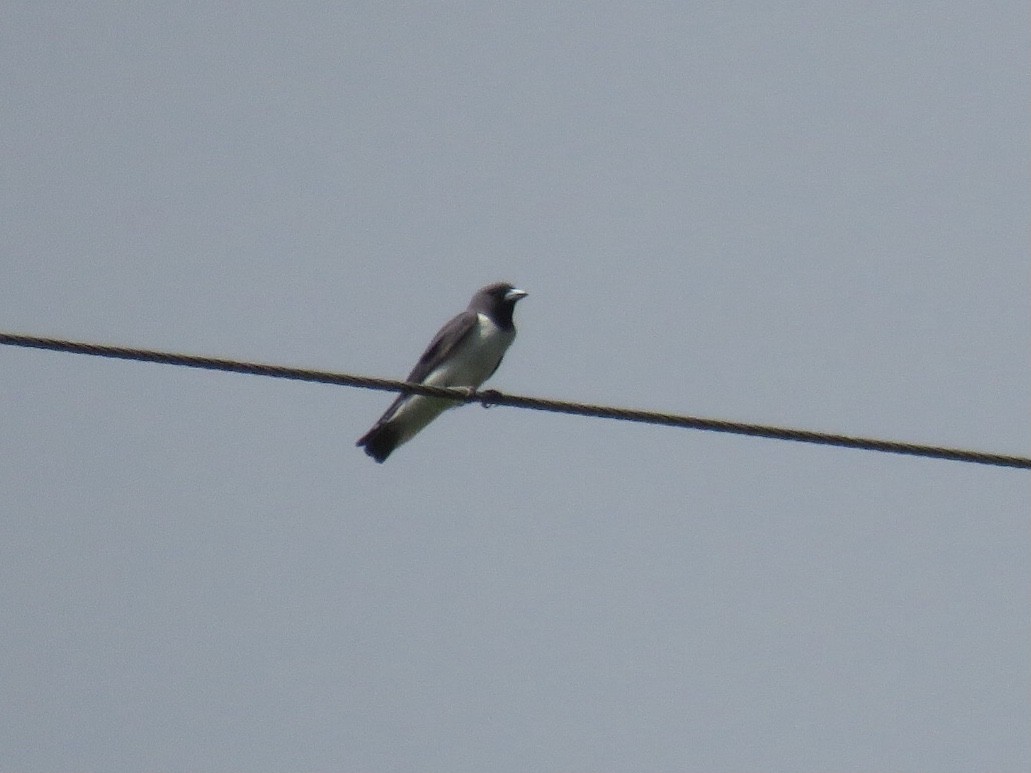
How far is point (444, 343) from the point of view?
9.93 m

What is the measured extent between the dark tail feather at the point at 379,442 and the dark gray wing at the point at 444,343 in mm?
504

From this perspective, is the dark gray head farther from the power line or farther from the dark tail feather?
the power line

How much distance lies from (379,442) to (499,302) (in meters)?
1.27

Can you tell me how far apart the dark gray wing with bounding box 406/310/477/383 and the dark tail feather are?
50 centimetres

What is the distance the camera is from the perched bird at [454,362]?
9.38 metres

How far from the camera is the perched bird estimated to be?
938 cm

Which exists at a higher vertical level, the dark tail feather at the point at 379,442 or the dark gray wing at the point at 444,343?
the dark gray wing at the point at 444,343

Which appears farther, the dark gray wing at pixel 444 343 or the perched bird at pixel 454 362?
the dark gray wing at pixel 444 343

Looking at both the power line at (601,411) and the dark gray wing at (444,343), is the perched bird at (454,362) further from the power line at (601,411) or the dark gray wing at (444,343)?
the power line at (601,411)

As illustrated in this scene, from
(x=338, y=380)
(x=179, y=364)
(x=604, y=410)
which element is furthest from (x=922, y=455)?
(x=179, y=364)

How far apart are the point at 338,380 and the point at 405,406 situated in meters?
3.28

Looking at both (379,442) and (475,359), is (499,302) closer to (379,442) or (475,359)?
(475,359)

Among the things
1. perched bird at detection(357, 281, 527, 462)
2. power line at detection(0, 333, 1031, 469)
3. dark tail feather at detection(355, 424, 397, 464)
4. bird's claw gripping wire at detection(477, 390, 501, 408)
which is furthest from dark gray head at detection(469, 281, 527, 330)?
power line at detection(0, 333, 1031, 469)

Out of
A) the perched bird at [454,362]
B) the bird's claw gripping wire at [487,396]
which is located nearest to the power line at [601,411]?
the bird's claw gripping wire at [487,396]
